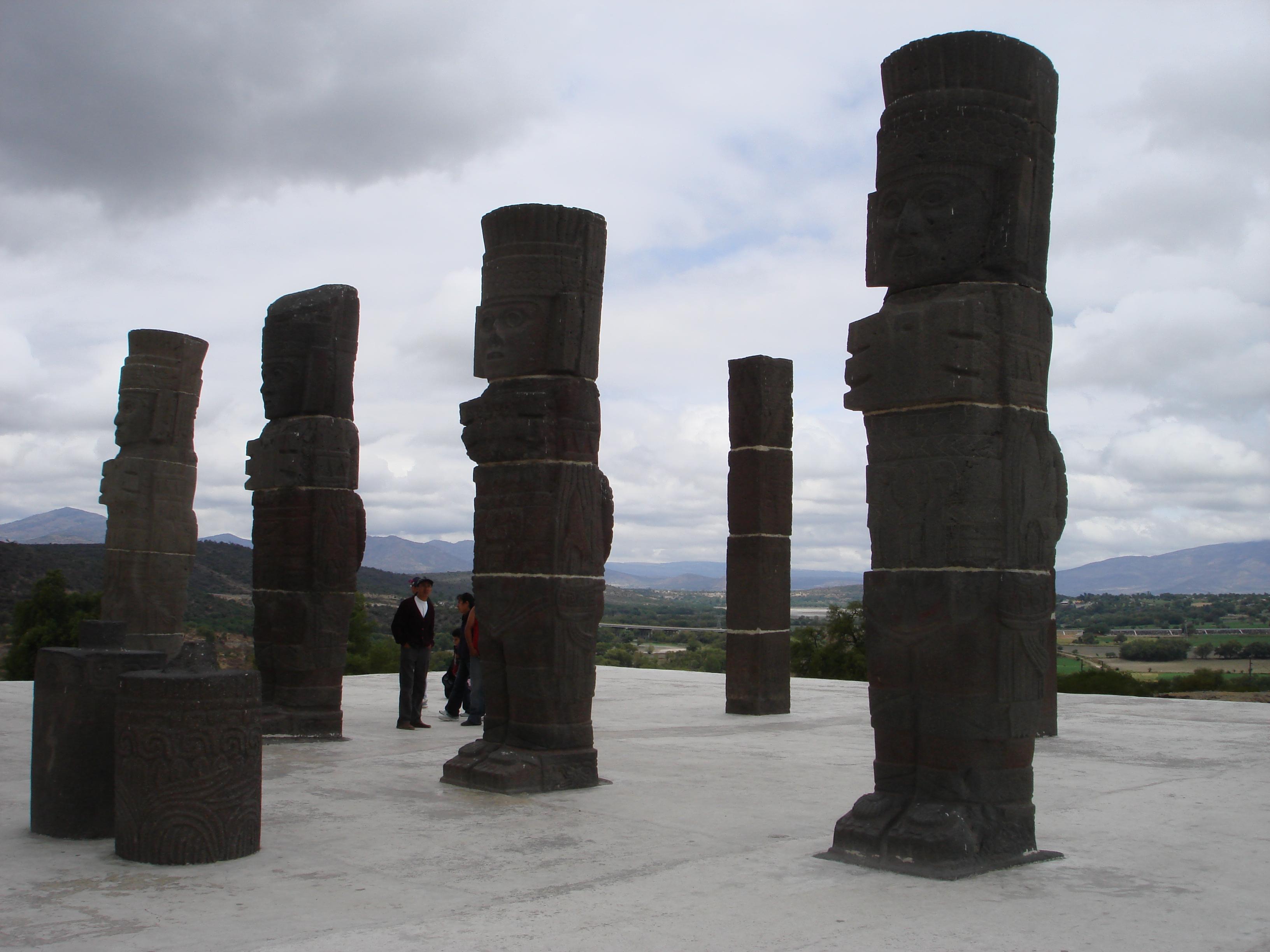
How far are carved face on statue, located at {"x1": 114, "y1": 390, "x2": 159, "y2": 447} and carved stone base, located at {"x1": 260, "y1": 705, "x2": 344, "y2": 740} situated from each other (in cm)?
479

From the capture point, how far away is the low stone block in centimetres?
1321

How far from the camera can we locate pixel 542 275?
8312mm

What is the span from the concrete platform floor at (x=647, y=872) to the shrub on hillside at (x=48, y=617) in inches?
436

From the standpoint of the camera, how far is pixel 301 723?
403 inches

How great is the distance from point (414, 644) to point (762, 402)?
4.83 m

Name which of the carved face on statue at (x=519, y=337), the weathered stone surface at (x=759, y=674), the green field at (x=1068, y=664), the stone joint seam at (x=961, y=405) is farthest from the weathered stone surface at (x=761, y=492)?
the green field at (x=1068, y=664)

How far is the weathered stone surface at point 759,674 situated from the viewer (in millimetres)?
13094

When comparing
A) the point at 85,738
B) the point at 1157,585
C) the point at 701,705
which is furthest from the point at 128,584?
the point at 1157,585

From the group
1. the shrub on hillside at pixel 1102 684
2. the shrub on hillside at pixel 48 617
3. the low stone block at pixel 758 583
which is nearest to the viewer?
the low stone block at pixel 758 583

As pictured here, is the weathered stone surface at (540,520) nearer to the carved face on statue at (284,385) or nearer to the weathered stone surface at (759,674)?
the carved face on statue at (284,385)

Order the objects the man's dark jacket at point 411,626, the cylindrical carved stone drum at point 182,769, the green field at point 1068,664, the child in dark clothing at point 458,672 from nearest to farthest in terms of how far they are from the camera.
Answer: the cylindrical carved stone drum at point 182,769 → the man's dark jacket at point 411,626 → the child in dark clothing at point 458,672 → the green field at point 1068,664

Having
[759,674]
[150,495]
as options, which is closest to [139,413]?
[150,495]

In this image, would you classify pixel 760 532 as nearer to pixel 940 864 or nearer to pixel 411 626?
pixel 411 626

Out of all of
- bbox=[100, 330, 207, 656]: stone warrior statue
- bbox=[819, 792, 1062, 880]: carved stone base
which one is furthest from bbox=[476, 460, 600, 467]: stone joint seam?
bbox=[100, 330, 207, 656]: stone warrior statue
